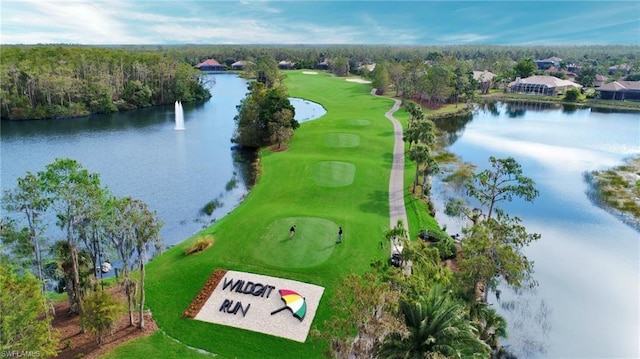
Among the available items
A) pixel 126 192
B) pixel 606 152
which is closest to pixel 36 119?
pixel 126 192

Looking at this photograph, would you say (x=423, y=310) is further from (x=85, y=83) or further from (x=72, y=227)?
(x=85, y=83)

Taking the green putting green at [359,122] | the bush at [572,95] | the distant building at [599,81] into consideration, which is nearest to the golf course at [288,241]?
the green putting green at [359,122]

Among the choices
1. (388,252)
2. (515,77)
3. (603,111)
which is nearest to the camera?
(388,252)

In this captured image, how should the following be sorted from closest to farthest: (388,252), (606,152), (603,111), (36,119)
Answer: (388,252) < (606,152) < (36,119) < (603,111)

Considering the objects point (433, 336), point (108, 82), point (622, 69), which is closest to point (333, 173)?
point (433, 336)

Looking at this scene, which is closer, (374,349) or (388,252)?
(374,349)

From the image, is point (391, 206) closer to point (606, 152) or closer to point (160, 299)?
point (160, 299)

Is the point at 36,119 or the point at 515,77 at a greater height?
the point at 515,77
